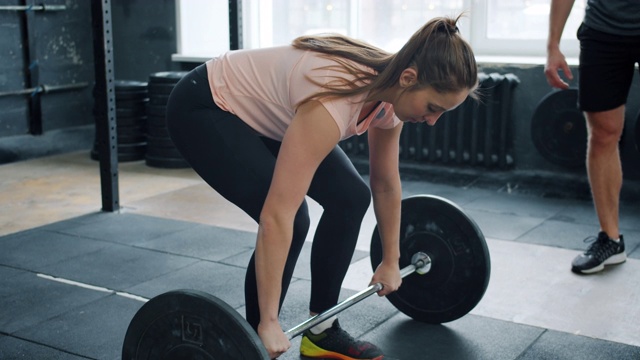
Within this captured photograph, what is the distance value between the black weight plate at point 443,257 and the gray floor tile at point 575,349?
7.8 inches

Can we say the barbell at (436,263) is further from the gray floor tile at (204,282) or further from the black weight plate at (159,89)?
the black weight plate at (159,89)

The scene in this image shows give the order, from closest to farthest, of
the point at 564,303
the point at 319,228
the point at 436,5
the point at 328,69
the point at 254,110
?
the point at 328,69 → the point at 254,110 → the point at 319,228 → the point at 564,303 → the point at 436,5

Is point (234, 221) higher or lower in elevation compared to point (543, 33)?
lower

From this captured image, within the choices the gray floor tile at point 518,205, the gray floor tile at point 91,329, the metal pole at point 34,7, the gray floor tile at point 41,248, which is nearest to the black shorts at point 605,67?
the gray floor tile at point 518,205

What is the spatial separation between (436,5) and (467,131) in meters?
0.74

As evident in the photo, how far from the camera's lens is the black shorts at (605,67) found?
8.30 ft

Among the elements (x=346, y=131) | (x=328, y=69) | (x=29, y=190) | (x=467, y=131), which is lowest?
(x=29, y=190)

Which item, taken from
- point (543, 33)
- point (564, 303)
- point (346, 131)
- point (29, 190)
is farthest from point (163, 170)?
point (346, 131)

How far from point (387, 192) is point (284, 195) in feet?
1.50

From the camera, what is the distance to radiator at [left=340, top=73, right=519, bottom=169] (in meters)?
3.90

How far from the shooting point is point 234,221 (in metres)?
3.41

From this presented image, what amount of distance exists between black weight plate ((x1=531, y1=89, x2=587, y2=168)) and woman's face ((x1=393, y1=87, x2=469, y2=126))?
231 cm

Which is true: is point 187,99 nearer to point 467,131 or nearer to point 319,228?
point 319,228

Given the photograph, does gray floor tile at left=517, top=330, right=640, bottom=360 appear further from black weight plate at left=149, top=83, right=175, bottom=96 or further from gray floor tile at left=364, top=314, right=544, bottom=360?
black weight plate at left=149, top=83, right=175, bottom=96
